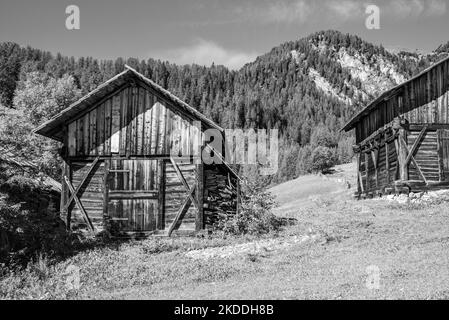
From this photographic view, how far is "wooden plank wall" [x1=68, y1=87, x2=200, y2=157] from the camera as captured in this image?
19.5 metres

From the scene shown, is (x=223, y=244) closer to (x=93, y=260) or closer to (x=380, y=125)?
(x=93, y=260)

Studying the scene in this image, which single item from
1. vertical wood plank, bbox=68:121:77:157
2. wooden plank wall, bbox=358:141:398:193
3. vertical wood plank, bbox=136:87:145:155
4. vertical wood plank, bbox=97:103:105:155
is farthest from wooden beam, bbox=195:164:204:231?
wooden plank wall, bbox=358:141:398:193

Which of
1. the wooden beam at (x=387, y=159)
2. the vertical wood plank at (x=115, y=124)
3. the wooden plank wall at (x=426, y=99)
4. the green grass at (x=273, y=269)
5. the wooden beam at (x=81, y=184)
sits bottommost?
the green grass at (x=273, y=269)

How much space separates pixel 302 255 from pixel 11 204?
955cm

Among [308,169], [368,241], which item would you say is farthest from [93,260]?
[308,169]

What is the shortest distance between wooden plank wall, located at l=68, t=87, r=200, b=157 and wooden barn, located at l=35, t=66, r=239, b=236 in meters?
0.05

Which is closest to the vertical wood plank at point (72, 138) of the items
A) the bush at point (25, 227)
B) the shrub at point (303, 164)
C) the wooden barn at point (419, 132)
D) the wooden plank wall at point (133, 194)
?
the wooden plank wall at point (133, 194)

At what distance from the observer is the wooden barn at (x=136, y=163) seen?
63.2ft

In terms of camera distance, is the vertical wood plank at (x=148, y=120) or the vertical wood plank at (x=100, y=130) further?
the vertical wood plank at (x=100, y=130)

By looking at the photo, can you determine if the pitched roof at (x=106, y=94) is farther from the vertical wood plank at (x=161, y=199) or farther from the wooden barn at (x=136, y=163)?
the vertical wood plank at (x=161, y=199)

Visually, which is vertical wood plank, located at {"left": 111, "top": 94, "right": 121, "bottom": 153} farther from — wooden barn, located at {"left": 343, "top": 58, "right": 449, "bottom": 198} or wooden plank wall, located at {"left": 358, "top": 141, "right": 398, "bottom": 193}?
wooden plank wall, located at {"left": 358, "top": 141, "right": 398, "bottom": 193}

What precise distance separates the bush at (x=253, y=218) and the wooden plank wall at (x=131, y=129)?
11.6 feet

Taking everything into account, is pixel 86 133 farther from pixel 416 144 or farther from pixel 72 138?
pixel 416 144
